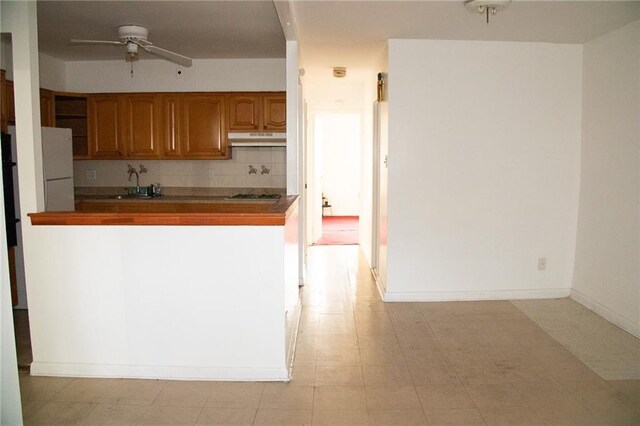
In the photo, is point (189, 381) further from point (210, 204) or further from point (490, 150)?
point (490, 150)

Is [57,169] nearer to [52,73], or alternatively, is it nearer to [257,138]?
[52,73]

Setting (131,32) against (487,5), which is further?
(131,32)

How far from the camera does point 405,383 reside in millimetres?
3072

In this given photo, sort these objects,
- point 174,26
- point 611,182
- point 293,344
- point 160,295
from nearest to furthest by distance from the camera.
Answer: point 160,295
point 293,344
point 611,182
point 174,26

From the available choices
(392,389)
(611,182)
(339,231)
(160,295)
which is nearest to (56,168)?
(160,295)

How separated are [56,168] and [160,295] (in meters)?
2.20

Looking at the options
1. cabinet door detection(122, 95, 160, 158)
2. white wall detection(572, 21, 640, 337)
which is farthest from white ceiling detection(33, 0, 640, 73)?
cabinet door detection(122, 95, 160, 158)

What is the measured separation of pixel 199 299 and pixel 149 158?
328cm

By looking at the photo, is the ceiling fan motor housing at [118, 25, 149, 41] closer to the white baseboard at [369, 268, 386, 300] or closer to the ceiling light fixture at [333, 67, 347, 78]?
the ceiling light fixture at [333, 67, 347, 78]

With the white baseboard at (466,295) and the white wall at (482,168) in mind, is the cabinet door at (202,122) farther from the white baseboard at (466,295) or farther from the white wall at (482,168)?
the white baseboard at (466,295)

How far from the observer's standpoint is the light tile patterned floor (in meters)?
2.68

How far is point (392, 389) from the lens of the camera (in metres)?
2.99

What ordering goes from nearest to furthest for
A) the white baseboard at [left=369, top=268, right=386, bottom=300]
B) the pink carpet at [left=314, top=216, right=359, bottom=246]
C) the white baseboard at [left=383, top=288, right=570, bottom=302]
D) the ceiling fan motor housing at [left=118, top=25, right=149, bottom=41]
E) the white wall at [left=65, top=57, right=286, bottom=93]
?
the ceiling fan motor housing at [left=118, top=25, right=149, bottom=41] < the white baseboard at [left=383, top=288, right=570, bottom=302] < the white baseboard at [left=369, top=268, right=386, bottom=300] < the white wall at [left=65, top=57, right=286, bottom=93] < the pink carpet at [left=314, top=216, right=359, bottom=246]

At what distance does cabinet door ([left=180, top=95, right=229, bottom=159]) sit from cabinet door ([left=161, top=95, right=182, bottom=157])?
6 centimetres
